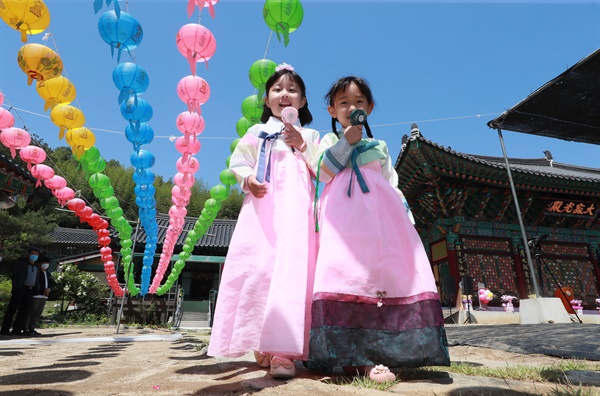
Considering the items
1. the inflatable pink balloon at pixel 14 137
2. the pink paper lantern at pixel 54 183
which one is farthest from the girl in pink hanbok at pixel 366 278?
the pink paper lantern at pixel 54 183

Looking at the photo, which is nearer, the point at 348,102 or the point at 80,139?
the point at 348,102

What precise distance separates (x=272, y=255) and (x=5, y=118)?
5.03 meters

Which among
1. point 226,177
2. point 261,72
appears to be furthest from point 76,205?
point 261,72

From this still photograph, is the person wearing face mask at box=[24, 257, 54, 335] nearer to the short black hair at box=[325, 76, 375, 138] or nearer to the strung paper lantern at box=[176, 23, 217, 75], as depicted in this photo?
the strung paper lantern at box=[176, 23, 217, 75]

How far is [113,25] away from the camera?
3.17m

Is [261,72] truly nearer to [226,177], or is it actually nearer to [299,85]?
[299,85]

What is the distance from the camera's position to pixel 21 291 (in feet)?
22.9

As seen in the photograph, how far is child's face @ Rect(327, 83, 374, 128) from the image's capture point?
2082mm

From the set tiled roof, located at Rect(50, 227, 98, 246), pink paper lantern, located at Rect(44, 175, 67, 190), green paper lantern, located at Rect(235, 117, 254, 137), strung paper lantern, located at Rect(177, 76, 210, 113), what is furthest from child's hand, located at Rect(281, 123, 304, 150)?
tiled roof, located at Rect(50, 227, 98, 246)

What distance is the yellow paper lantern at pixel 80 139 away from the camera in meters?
4.58

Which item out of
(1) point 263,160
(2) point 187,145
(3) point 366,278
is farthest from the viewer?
(2) point 187,145

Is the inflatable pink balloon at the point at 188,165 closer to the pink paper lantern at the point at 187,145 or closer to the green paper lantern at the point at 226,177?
the pink paper lantern at the point at 187,145

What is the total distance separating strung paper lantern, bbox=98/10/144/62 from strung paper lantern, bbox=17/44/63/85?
855mm

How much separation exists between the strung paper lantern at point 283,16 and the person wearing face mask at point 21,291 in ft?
22.4
